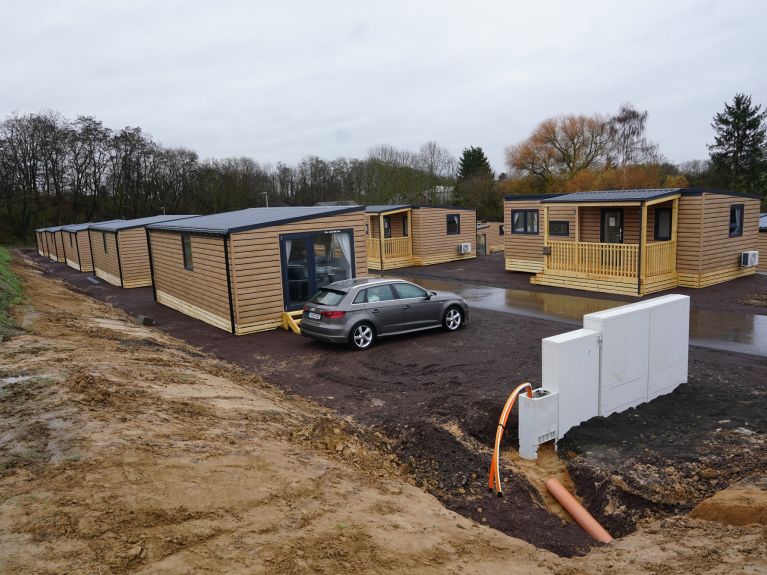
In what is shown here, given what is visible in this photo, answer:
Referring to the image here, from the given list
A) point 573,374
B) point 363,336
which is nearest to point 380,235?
point 363,336

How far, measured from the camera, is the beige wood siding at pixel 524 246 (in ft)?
75.6

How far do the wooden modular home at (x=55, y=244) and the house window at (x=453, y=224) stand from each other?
27009 mm

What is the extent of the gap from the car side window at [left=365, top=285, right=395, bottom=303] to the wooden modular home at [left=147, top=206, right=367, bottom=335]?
305 centimetres

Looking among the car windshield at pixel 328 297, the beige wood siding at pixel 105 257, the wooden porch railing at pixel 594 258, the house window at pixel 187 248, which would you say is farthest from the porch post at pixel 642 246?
the beige wood siding at pixel 105 257

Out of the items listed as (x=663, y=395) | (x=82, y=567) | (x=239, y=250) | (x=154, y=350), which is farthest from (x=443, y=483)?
(x=239, y=250)

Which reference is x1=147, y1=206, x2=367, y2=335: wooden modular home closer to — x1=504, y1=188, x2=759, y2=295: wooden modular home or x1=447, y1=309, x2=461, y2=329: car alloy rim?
x1=447, y1=309, x2=461, y2=329: car alloy rim

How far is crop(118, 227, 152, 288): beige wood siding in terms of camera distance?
23.6 metres

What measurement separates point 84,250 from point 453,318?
87.4 ft

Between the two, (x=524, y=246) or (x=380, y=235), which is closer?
(x=524, y=246)

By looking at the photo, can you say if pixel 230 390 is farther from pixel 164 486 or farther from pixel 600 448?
pixel 600 448

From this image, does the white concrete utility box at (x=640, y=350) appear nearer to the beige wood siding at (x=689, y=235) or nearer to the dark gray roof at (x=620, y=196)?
the dark gray roof at (x=620, y=196)

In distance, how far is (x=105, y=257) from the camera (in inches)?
1056

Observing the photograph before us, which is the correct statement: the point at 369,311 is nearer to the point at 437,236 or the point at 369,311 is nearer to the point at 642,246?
the point at 642,246

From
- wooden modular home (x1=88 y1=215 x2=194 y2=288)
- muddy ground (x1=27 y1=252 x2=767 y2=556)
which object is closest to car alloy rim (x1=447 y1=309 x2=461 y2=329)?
muddy ground (x1=27 y1=252 x2=767 y2=556)
